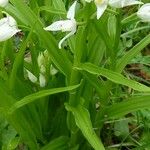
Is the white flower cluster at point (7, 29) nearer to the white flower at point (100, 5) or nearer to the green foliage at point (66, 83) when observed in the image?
the green foliage at point (66, 83)

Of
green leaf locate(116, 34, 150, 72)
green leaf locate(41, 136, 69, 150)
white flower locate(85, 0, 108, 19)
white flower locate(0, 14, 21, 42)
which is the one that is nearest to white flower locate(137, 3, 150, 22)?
white flower locate(85, 0, 108, 19)

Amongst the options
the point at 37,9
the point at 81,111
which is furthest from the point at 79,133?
the point at 37,9

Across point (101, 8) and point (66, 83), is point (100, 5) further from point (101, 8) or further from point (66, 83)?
point (66, 83)

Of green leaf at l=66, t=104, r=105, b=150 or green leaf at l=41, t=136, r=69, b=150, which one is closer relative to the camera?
green leaf at l=66, t=104, r=105, b=150

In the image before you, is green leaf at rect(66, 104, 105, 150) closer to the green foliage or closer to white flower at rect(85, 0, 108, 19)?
the green foliage

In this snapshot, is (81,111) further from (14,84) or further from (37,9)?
(37,9)

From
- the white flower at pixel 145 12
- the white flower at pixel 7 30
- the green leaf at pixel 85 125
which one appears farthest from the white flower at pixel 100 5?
the green leaf at pixel 85 125
